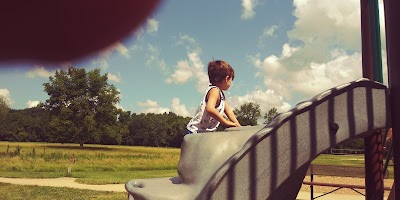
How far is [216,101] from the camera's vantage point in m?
2.57

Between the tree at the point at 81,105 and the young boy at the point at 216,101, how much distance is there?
1634 inches

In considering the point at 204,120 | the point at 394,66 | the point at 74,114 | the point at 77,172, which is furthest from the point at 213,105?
the point at 74,114

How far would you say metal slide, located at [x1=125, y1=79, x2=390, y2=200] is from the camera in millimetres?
1600

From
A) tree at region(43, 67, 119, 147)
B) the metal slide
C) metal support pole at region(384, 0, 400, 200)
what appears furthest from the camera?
tree at region(43, 67, 119, 147)

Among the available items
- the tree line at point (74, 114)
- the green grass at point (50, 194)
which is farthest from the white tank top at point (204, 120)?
the tree line at point (74, 114)

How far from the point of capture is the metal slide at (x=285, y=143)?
1600 millimetres

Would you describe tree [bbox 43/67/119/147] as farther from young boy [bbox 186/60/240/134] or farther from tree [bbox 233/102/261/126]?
→ young boy [bbox 186/60/240/134]

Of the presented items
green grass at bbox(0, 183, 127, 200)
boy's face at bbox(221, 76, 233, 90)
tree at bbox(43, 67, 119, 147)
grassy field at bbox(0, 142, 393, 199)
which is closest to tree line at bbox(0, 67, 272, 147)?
tree at bbox(43, 67, 119, 147)

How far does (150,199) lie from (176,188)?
0.50 feet

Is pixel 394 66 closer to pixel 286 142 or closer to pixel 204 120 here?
pixel 286 142

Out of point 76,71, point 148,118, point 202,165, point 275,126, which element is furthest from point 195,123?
point 148,118

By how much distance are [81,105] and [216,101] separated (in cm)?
4386

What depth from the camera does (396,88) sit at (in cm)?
196

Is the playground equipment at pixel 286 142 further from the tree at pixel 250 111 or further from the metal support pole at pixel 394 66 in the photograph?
the tree at pixel 250 111
